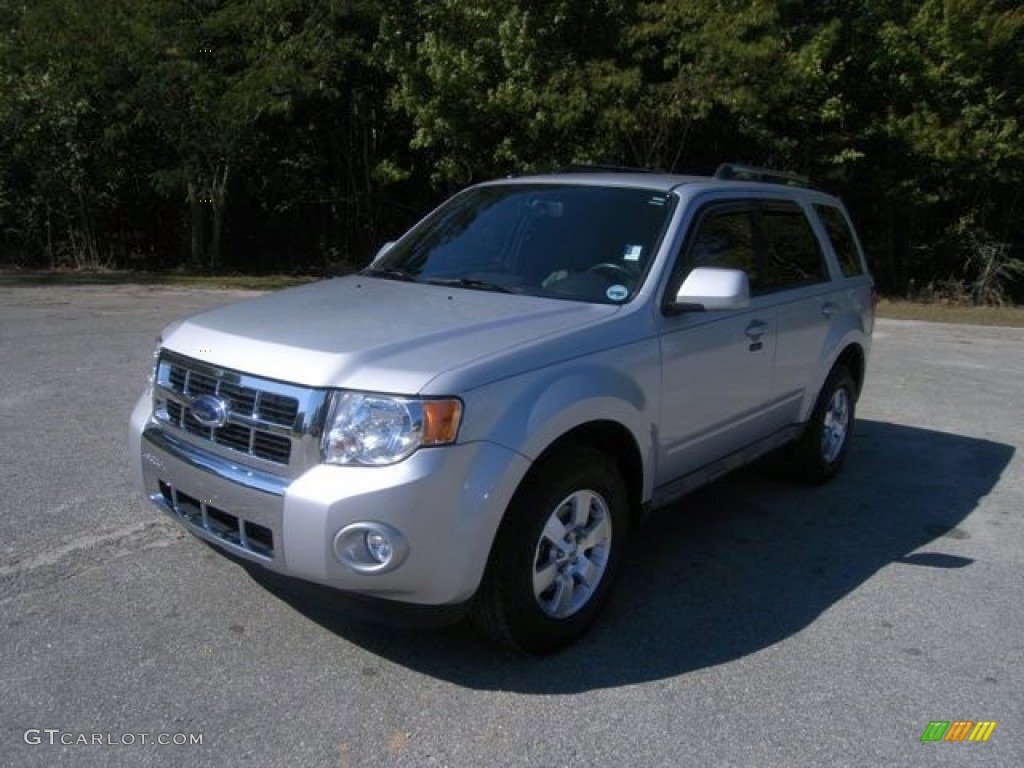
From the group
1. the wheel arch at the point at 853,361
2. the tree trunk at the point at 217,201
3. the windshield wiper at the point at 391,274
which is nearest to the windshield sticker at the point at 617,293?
the windshield wiper at the point at 391,274

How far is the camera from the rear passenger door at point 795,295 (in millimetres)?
5055

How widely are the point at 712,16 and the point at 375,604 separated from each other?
14446mm

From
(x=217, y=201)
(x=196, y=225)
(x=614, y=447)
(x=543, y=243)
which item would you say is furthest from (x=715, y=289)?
(x=196, y=225)

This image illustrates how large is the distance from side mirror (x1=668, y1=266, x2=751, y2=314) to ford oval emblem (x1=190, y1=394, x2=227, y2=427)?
191cm

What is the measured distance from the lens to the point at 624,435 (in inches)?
150

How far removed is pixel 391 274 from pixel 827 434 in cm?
297

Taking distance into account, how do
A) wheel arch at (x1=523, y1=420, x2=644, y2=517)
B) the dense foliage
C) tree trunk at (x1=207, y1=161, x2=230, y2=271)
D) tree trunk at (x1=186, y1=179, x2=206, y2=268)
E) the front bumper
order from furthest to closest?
tree trunk at (x1=186, y1=179, x2=206, y2=268) → tree trunk at (x1=207, y1=161, x2=230, y2=271) → the dense foliage → wheel arch at (x1=523, y1=420, x2=644, y2=517) → the front bumper

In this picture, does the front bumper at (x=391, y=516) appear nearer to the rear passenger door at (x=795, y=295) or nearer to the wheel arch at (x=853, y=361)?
the rear passenger door at (x=795, y=295)

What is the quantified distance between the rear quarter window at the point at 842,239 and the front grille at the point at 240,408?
3.95 m

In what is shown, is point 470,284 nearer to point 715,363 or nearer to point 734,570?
point 715,363

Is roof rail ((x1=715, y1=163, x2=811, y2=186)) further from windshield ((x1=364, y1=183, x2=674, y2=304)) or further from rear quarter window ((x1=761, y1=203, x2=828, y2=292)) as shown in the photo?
windshield ((x1=364, y1=183, x2=674, y2=304))

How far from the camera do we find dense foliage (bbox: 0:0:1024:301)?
52.6 ft

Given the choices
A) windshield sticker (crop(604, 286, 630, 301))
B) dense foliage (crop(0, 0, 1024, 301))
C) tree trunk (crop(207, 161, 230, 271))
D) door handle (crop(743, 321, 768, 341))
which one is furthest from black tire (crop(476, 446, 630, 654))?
tree trunk (crop(207, 161, 230, 271))

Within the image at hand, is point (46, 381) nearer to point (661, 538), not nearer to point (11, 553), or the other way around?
point (11, 553)
